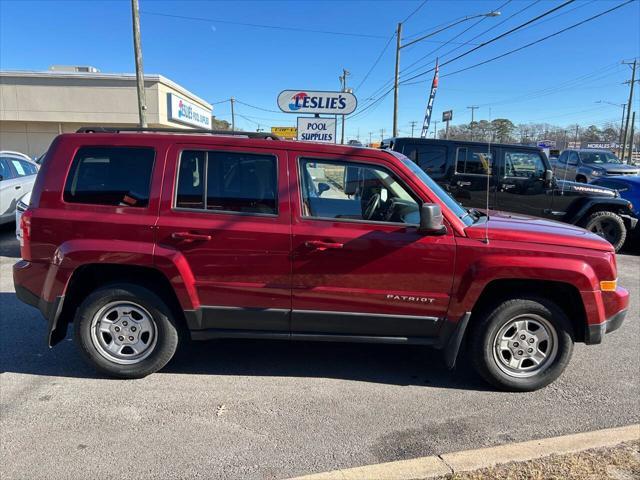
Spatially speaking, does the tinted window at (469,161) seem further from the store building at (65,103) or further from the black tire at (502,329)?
the store building at (65,103)

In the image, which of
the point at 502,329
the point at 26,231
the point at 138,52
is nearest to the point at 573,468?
the point at 502,329

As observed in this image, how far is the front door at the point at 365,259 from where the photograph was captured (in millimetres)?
3311

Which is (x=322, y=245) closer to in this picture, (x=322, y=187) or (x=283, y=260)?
(x=283, y=260)

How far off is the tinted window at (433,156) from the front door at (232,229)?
5654 millimetres

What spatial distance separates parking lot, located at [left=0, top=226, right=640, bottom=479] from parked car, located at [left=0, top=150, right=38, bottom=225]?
225 inches

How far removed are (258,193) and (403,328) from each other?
1505 mm

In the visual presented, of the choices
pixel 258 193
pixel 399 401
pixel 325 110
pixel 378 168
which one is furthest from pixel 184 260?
pixel 325 110

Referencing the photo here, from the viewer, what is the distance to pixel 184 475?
8.32ft

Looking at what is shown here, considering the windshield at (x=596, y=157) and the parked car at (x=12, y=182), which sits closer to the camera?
the parked car at (x=12, y=182)

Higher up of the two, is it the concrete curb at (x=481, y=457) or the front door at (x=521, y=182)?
the front door at (x=521, y=182)

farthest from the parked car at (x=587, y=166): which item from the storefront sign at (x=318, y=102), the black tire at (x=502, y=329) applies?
the black tire at (x=502, y=329)

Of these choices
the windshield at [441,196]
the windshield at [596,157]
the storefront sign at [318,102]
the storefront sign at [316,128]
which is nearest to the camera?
the windshield at [441,196]

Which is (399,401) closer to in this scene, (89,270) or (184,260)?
(184,260)

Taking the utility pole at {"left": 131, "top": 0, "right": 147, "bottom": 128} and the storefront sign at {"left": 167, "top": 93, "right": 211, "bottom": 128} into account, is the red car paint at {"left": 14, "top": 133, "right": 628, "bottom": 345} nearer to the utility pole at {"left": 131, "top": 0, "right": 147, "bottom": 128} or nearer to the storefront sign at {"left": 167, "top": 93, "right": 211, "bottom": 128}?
the utility pole at {"left": 131, "top": 0, "right": 147, "bottom": 128}
